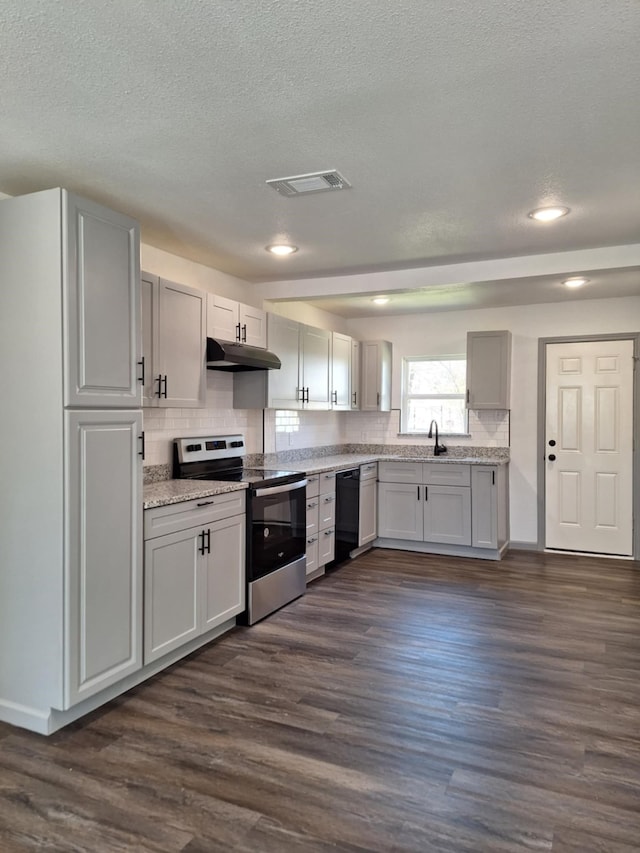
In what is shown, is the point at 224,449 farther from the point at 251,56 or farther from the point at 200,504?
the point at 251,56

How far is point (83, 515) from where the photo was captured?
2.50 m

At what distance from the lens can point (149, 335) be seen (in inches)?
131

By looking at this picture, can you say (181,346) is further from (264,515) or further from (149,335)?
(264,515)

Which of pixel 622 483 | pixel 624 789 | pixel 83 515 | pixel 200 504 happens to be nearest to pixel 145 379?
pixel 200 504

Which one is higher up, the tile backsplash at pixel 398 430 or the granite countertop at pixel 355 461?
the tile backsplash at pixel 398 430

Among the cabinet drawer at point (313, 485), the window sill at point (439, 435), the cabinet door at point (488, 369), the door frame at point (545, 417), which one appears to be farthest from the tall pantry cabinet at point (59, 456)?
the door frame at point (545, 417)

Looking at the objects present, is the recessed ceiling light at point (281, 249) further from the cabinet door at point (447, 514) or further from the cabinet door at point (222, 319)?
the cabinet door at point (447, 514)

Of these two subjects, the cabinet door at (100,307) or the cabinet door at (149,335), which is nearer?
the cabinet door at (100,307)

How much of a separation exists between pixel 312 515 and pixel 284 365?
1.21 m

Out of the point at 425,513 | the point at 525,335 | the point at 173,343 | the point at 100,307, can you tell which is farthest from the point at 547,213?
the point at 425,513

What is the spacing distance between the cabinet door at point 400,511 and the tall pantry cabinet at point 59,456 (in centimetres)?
351

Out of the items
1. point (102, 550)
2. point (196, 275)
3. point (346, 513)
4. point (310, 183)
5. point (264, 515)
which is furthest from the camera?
point (346, 513)

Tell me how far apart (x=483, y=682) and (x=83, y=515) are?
6.93 ft

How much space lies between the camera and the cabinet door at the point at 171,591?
2902 mm
